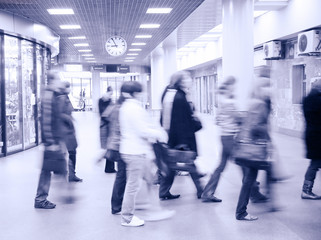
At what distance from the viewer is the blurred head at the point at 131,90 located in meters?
4.53

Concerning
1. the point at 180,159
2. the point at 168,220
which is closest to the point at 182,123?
the point at 180,159

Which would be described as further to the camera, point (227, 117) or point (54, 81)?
point (54, 81)

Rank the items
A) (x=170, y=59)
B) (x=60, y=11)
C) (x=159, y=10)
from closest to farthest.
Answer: (x=60, y=11)
(x=159, y=10)
(x=170, y=59)

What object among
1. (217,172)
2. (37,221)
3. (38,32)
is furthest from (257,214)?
(38,32)

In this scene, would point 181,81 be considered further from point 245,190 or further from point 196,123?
point 245,190

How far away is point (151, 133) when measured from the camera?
430 cm

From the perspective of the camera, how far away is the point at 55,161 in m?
5.15

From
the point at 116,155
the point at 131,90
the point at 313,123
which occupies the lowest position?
the point at 116,155

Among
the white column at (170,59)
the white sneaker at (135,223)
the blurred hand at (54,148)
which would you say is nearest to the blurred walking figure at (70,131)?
the blurred hand at (54,148)

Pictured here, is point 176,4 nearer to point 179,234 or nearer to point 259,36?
point 259,36

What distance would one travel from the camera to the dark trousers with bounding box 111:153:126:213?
16.0 feet

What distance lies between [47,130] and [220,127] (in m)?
2.11

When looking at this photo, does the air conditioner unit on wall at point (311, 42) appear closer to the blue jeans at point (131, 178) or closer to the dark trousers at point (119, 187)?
the dark trousers at point (119, 187)

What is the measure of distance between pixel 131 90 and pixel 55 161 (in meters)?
1.41
